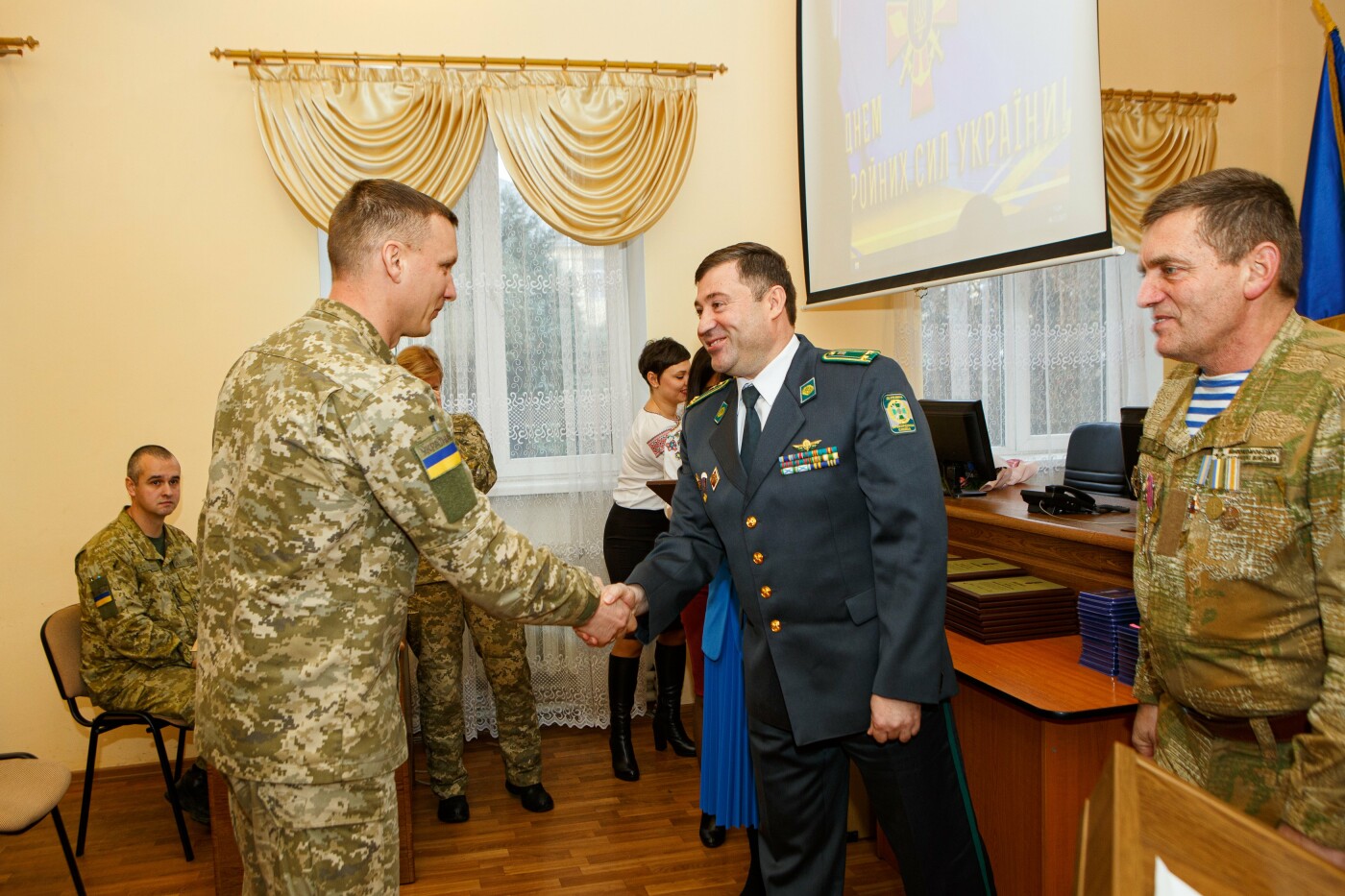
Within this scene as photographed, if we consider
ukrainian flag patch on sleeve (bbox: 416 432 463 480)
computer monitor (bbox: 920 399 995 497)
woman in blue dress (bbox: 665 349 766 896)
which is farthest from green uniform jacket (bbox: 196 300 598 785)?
computer monitor (bbox: 920 399 995 497)

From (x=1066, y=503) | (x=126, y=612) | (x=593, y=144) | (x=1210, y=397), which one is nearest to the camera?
(x=1210, y=397)

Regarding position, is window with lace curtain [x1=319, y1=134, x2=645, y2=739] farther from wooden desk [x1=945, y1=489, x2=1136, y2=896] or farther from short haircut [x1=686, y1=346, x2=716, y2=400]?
wooden desk [x1=945, y1=489, x2=1136, y2=896]

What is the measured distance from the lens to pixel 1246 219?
1483 millimetres

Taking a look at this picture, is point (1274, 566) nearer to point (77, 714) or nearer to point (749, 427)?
point (749, 427)

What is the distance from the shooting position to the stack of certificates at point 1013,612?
2688mm

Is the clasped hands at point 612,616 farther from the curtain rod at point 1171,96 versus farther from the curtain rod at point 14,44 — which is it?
the curtain rod at point 1171,96

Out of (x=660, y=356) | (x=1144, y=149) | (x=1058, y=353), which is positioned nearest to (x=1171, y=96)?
(x=1144, y=149)

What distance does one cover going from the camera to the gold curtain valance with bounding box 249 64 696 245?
4.21 m

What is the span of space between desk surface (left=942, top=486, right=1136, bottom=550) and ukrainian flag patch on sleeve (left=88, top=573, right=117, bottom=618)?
2786mm

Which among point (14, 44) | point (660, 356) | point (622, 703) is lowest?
point (622, 703)

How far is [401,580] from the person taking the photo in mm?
1729

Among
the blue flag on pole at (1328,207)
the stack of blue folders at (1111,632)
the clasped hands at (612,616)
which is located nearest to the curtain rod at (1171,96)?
the blue flag on pole at (1328,207)

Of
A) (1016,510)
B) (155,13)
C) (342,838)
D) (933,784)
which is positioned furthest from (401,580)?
(155,13)

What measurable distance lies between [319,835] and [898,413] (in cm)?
126
